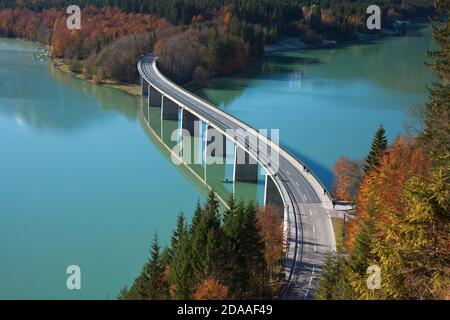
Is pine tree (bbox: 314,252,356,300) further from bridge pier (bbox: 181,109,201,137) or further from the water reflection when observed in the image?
the water reflection

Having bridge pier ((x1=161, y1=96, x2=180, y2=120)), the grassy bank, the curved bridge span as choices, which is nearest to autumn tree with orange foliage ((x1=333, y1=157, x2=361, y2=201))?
the curved bridge span

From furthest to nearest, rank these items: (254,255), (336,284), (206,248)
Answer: (254,255) → (206,248) → (336,284)

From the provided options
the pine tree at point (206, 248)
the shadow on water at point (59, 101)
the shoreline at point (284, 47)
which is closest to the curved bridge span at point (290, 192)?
the pine tree at point (206, 248)

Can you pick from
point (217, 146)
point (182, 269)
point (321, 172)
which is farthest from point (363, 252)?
point (217, 146)

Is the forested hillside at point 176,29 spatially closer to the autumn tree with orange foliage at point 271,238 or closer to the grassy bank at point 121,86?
the grassy bank at point 121,86

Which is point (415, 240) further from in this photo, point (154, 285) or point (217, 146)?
point (217, 146)

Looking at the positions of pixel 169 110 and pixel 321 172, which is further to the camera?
pixel 169 110

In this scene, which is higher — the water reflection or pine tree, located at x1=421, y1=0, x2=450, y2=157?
pine tree, located at x1=421, y1=0, x2=450, y2=157
